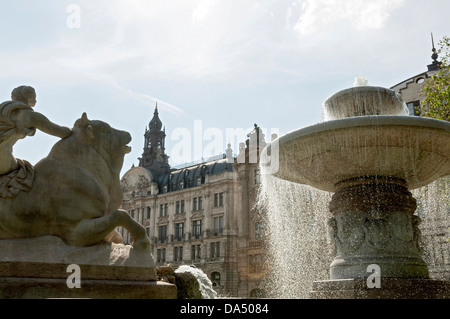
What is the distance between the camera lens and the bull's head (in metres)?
4.06

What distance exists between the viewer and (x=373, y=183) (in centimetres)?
737

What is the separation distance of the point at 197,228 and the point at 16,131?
44823 millimetres

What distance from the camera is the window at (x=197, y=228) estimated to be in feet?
155

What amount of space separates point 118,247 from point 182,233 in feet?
152

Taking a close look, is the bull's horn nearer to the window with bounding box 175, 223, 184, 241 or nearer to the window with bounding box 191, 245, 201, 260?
the window with bounding box 191, 245, 201, 260

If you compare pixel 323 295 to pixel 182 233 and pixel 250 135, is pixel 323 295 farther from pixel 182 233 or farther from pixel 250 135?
pixel 182 233

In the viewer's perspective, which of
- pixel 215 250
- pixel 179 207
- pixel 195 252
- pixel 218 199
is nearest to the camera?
pixel 215 250

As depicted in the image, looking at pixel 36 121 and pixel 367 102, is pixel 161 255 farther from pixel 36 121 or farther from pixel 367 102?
pixel 36 121

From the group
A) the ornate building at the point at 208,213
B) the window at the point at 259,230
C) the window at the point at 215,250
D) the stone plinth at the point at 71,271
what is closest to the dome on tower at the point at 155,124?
the ornate building at the point at 208,213

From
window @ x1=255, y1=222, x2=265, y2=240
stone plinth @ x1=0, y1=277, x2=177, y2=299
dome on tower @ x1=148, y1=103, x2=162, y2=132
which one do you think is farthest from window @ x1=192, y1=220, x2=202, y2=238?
stone plinth @ x1=0, y1=277, x2=177, y2=299

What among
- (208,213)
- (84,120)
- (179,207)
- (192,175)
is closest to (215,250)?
(208,213)

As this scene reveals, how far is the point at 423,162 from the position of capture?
7.27 metres

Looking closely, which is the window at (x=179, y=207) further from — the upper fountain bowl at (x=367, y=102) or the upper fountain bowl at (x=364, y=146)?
the upper fountain bowl at (x=367, y=102)
